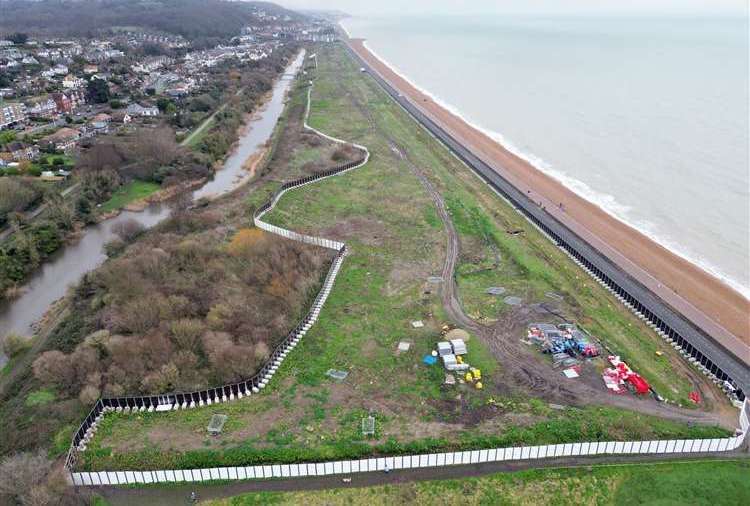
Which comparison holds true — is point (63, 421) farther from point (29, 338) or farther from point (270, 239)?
point (270, 239)

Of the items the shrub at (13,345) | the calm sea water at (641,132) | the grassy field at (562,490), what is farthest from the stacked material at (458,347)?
the shrub at (13,345)

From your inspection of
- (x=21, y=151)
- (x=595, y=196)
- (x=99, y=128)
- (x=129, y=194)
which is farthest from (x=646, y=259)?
(x=99, y=128)

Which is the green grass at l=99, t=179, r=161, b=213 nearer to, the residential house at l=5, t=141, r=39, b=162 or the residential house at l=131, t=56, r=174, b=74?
the residential house at l=5, t=141, r=39, b=162

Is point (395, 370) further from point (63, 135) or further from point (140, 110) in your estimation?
point (140, 110)

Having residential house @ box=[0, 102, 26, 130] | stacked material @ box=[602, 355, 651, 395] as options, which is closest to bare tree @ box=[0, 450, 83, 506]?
stacked material @ box=[602, 355, 651, 395]

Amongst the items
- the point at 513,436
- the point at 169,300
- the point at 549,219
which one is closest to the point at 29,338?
the point at 169,300

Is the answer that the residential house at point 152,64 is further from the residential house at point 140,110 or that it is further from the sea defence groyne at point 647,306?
the sea defence groyne at point 647,306

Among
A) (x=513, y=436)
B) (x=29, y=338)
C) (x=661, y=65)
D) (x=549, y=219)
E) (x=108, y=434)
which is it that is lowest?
(x=29, y=338)
